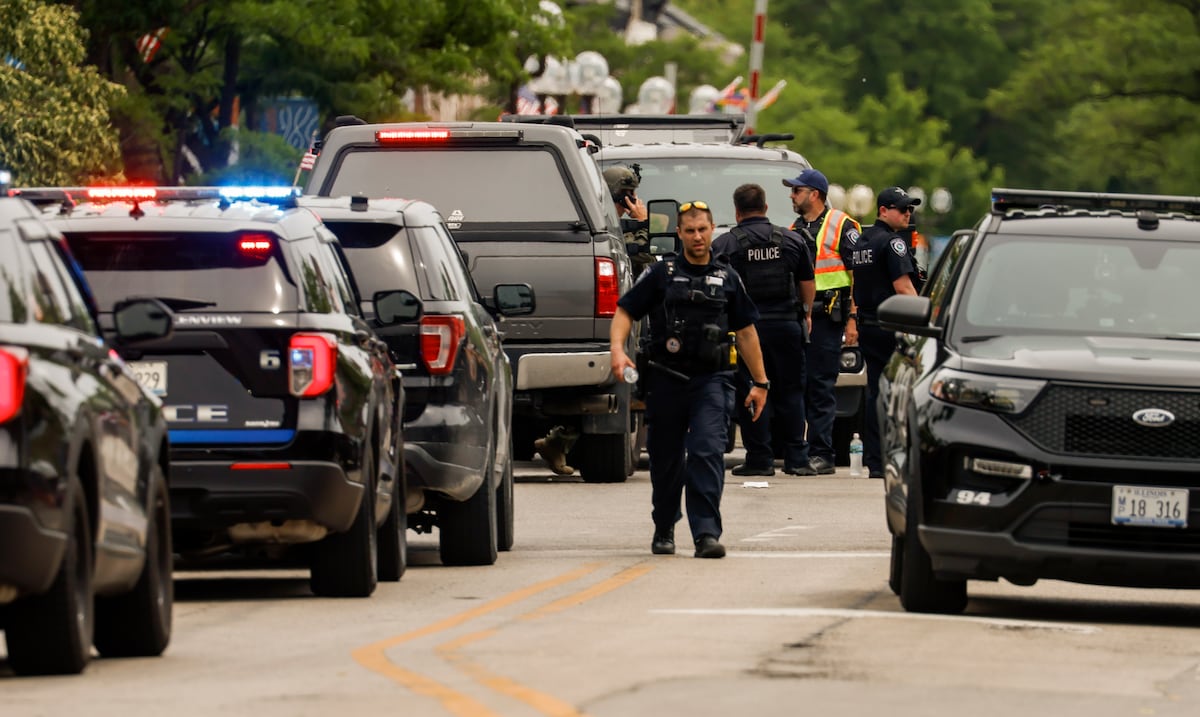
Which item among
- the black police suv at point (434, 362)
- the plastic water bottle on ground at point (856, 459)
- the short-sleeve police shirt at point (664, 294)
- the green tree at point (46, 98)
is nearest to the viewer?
the black police suv at point (434, 362)

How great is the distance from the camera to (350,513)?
12.3 metres

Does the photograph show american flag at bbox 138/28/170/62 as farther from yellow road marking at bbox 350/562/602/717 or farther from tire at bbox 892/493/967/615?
tire at bbox 892/493/967/615

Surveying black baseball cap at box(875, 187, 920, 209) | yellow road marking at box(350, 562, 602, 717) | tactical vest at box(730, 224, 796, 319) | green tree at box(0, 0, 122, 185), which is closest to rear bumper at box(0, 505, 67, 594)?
yellow road marking at box(350, 562, 602, 717)

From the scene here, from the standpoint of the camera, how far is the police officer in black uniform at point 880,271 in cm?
2138

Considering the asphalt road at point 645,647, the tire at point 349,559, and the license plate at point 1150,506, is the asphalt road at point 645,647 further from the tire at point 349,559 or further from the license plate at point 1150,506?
the license plate at point 1150,506

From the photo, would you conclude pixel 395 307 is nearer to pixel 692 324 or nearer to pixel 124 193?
pixel 124 193

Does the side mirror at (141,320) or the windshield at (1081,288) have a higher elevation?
the side mirror at (141,320)

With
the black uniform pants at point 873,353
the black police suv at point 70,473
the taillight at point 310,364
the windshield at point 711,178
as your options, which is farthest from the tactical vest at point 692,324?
the windshield at point 711,178

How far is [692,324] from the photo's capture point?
1544 centimetres

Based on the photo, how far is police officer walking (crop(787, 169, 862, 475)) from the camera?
2220 cm

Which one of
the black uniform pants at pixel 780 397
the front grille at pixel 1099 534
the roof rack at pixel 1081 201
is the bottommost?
the black uniform pants at pixel 780 397

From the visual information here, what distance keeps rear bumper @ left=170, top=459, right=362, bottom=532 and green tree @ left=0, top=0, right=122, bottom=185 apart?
73.8 ft

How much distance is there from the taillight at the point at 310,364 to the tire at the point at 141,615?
1.71 metres

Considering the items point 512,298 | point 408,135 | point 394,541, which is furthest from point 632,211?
point 394,541
